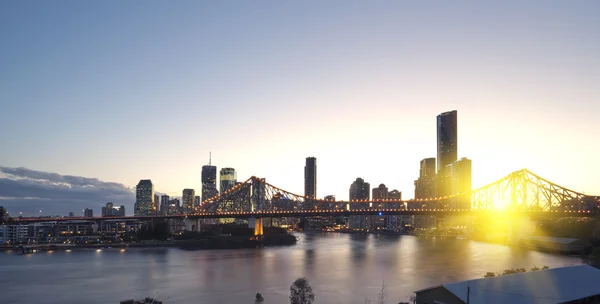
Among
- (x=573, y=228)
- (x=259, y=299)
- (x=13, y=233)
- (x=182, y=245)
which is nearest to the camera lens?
(x=259, y=299)

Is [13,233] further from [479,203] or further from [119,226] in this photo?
[479,203]

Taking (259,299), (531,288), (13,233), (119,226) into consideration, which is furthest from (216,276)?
(119,226)

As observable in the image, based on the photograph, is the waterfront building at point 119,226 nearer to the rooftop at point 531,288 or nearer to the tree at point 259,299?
the tree at point 259,299

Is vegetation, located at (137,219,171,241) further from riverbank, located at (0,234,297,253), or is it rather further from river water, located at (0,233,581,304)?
river water, located at (0,233,581,304)

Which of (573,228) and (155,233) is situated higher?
(573,228)

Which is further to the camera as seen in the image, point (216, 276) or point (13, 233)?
point (13, 233)

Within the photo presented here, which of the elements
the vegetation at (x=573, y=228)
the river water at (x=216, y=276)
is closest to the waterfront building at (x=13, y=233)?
the river water at (x=216, y=276)

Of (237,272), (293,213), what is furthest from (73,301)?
(293,213)

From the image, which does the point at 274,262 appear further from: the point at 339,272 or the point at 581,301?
the point at 581,301
